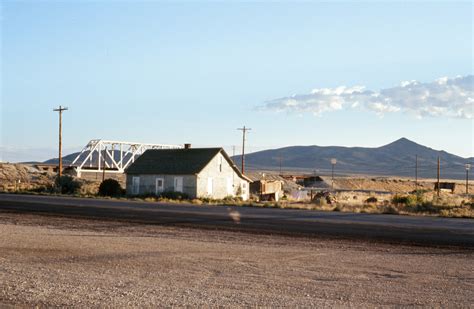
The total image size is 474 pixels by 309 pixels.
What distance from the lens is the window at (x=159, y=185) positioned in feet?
178

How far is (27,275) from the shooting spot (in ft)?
40.7

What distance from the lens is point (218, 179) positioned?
180ft

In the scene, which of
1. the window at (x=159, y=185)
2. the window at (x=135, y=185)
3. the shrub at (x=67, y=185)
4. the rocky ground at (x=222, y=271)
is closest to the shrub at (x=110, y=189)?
the window at (x=135, y=185)

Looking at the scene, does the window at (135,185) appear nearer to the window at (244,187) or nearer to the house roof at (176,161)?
the house roof at (176,161)

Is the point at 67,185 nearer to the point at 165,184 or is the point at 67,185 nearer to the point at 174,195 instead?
the point at 165,184

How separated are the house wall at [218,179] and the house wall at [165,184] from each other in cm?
56

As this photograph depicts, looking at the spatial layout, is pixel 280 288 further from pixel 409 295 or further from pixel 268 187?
pixel 268 187

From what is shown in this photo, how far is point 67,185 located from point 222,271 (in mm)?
50299

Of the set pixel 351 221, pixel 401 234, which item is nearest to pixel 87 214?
pixel 351 221

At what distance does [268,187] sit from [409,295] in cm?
5710

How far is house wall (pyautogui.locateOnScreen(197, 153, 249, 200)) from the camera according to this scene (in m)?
52.8

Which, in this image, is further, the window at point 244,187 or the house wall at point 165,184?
the window at point 244,187

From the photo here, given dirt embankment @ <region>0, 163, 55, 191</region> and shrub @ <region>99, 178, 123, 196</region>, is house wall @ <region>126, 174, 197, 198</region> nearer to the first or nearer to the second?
shrub @ <region>99, 178, 123, 196</region>

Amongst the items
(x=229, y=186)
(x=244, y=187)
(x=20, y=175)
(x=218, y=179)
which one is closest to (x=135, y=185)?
(x=218, y=179)
